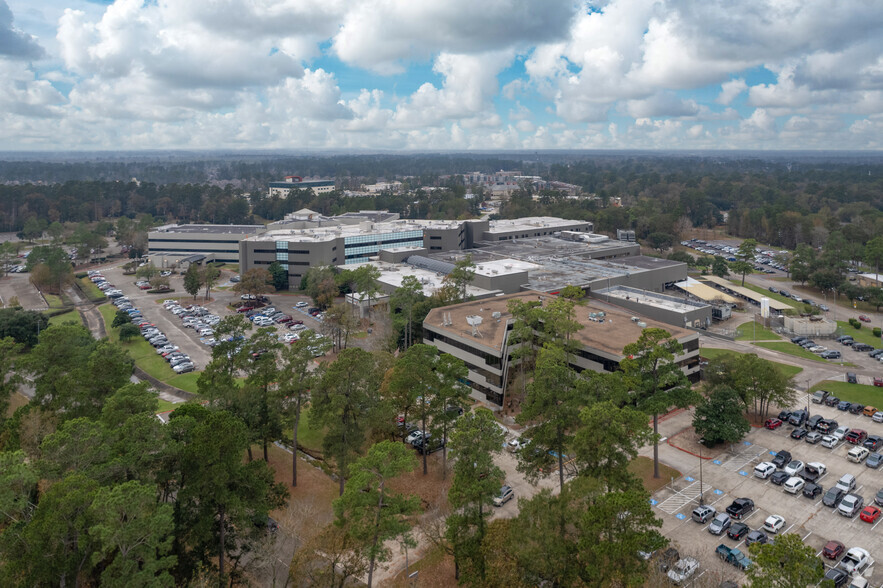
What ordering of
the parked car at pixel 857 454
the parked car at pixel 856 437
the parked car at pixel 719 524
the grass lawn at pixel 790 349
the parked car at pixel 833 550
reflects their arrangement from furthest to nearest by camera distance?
the grass lawn at pixel 790 349, the parked car at pixel 856 437, the parked car at pixel 857 454, the parked car at pixel 719 524, the parked car at pixel 833 550

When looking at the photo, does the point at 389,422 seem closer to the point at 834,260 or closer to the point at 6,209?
the point at 834,260

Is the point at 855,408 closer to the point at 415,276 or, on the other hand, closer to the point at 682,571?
the point at 682,571

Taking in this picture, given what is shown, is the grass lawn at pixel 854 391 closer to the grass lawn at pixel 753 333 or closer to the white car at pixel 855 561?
the grass lawn at pixel 753 333

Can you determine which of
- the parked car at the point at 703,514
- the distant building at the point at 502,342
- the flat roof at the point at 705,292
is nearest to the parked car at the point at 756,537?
the parked car at the point at 703,514

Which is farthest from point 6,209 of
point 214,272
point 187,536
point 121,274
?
point 187,536

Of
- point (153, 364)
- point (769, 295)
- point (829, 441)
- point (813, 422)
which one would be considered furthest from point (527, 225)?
point (829, 441)

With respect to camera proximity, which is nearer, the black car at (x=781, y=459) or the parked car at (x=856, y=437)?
the black car at (x=781, y=459)

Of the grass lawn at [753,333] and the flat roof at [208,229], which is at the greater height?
the flat roof at [208,229]
